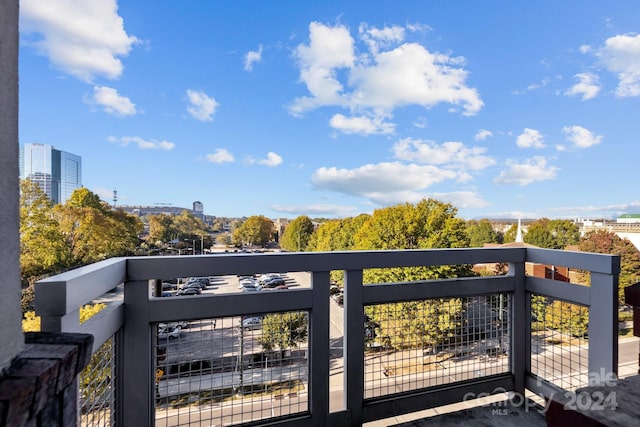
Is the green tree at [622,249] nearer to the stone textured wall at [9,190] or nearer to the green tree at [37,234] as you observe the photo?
the stone textured wall at [9,190]

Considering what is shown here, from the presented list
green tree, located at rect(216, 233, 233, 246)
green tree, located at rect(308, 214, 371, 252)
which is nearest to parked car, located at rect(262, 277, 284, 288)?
green tree, located at rect(308, 214, 371, 252)

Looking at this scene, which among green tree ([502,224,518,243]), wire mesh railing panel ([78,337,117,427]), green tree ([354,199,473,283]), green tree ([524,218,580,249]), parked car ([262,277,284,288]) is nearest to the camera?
wire mesh railing panel ([78,337,117,427])

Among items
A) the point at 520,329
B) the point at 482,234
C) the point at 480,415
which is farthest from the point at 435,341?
the point at 482,234

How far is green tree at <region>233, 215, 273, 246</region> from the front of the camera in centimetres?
3209

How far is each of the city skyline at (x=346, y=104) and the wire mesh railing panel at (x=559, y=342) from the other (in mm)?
5871

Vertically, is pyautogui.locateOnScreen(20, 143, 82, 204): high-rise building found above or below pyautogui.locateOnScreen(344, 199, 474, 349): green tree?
above

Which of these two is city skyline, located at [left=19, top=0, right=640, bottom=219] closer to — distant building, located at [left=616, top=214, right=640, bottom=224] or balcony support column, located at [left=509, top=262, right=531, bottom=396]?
distant building, located at [left=616, top=214, right=640, bottom=224]

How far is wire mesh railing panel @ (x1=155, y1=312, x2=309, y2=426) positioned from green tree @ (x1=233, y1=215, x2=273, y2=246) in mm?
30695

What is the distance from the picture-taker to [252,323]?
1.60 m

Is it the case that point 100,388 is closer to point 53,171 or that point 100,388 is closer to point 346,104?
point 53,171

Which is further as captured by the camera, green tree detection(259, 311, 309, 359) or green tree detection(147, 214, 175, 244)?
green tree detection(147, 214, 175, 244)

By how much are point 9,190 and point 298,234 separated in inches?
1083

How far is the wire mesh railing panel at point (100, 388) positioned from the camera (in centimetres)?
119

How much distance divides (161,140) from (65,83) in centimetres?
1000
